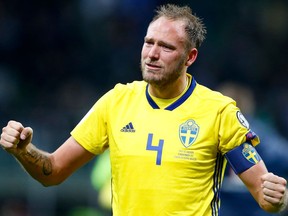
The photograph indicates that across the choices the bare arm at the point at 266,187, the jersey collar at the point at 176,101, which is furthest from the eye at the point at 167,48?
the bare arm at the point at 266,187

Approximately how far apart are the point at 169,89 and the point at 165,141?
1.31ft

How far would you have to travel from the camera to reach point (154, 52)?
6199mm

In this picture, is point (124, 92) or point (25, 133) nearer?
point (25, 133)

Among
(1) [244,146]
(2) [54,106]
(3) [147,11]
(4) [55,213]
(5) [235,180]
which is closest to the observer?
(1) [244,146]

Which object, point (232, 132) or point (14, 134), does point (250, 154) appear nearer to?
point (232, 132)

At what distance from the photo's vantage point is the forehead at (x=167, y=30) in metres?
6.27

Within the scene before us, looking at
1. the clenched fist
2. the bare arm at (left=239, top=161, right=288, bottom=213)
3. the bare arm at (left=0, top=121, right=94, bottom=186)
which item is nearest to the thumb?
the clenched fist

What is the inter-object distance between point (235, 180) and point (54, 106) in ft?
17.3

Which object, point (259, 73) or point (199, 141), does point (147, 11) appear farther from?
point (199, 141)

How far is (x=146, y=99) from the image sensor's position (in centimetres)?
637

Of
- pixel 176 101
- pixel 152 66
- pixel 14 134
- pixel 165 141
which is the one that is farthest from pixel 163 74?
pixel 14 134

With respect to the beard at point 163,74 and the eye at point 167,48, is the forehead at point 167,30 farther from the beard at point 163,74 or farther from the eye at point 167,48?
the beard at point 163,74

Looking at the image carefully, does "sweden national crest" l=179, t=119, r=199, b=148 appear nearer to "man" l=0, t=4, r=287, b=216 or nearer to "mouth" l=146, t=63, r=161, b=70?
"man" l=0, t=4, r=287, b=216

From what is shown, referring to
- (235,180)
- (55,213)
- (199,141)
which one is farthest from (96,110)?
(55,213)
